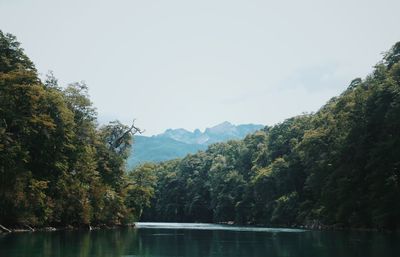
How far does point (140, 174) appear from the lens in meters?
90.9

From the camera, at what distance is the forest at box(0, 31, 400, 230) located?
5384cm

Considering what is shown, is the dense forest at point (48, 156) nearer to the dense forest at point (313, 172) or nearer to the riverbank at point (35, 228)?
the riverbank at point (35, 228)

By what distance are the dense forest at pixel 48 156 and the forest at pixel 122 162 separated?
4.4 inches

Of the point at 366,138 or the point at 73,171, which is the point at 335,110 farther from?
the point at 73,171

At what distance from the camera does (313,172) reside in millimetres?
82875

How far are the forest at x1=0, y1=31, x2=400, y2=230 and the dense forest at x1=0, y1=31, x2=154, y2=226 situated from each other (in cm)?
11

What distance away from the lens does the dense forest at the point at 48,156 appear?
172ft

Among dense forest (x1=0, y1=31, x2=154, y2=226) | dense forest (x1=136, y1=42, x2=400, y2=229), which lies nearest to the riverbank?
dense forest (x1=0, y1=31, x2=154, y2=226)

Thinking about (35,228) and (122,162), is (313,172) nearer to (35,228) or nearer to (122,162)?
(122,162)

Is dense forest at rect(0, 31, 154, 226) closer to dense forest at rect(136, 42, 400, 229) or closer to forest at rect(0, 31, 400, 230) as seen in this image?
forest at rect(0, 31, 400, 230)

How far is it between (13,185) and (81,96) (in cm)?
2302

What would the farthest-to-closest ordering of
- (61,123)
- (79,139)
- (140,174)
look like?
(140,174), (79,139), (61,123)

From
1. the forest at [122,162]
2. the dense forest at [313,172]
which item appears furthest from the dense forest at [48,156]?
the dense forest at [313,172]

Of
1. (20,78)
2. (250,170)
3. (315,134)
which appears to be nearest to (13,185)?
(20,78)
